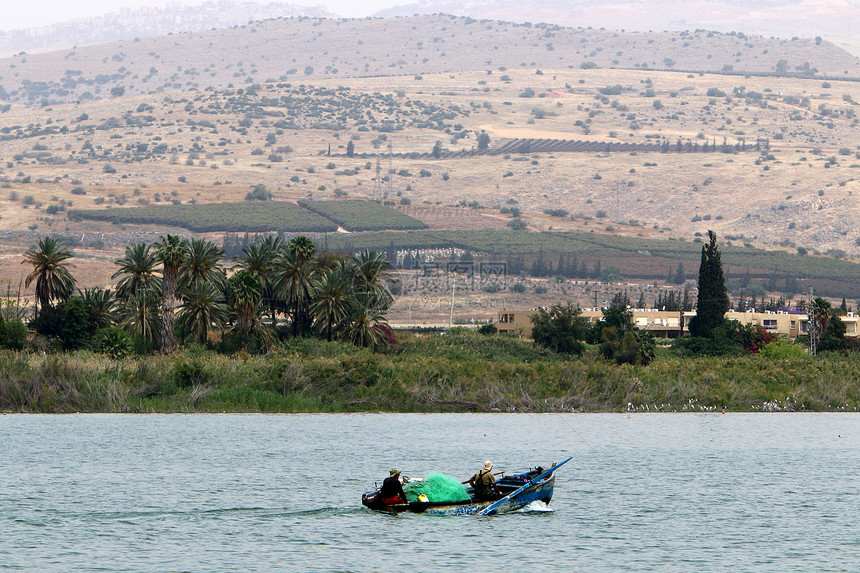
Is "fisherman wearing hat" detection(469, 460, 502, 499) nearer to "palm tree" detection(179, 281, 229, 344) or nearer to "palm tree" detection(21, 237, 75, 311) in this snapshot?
"palm tree" detection(179, 281, 229, 344)

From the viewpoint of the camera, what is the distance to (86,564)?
49.4 meters

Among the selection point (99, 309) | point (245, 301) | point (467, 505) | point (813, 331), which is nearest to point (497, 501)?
point (467, 505)

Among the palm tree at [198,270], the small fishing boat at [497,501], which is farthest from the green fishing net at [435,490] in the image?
the palm tree at [198,270]

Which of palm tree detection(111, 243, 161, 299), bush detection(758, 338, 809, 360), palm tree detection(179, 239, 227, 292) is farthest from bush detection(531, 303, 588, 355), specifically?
palm tree detection(111, 243, 161, 299)

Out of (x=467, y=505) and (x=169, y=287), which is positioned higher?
(x=169, y=287)

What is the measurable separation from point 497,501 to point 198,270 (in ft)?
244

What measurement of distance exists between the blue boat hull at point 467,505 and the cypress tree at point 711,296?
95.0 m

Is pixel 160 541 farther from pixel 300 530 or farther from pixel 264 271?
pixel 264 271

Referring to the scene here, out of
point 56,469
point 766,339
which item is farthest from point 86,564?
point 766,339

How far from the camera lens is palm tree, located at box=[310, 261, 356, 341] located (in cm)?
12581

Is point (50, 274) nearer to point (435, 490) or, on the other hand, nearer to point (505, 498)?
point (435, 490)

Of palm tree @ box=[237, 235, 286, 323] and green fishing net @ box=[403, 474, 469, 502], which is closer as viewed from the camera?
green fishing net @ box=[403, 474, 469, 502]

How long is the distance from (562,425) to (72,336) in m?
51.7

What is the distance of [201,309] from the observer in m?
124
